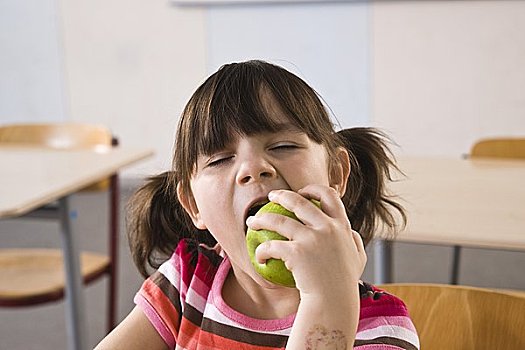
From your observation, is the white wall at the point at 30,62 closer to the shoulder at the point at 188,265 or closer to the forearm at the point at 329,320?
the shoulder at the point at 188,265

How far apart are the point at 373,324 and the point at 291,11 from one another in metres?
3.34

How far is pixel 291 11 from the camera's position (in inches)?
168

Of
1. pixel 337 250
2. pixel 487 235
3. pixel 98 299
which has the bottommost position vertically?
pixel 98 299

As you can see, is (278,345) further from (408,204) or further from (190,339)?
(408,204)

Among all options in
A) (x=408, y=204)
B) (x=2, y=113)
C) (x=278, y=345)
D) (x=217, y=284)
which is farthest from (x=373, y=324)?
(x=2, y=113)

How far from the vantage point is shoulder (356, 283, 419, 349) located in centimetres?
104

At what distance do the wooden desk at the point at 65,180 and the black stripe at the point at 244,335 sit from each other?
1.04m

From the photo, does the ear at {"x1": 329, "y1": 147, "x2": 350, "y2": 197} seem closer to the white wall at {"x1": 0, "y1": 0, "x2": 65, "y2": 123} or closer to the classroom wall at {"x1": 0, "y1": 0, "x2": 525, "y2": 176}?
the classroom wall at {"x1": 0, "y1": 0, "x2": 525, "y2": 176}

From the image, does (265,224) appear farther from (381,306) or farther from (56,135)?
(56,135)

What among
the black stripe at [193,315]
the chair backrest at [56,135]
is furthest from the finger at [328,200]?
the chair backrest at [56,135]

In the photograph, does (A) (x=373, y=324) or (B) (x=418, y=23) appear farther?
(B) (x=418, y=23)

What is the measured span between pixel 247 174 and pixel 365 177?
1.16ft

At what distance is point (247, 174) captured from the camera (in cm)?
100

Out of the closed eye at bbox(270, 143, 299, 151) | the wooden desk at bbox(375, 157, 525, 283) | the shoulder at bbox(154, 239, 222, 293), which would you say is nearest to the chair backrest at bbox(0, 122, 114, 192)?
the wooden desk at bbox(375, 157, 525, 283)
